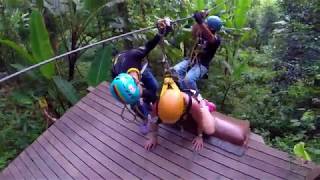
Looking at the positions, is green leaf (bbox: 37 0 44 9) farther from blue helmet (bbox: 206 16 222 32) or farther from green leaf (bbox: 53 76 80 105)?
blue helmet (bbox: 206 16 222 32)

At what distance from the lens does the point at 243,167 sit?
2.81 metres

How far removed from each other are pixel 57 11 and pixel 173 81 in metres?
3.61

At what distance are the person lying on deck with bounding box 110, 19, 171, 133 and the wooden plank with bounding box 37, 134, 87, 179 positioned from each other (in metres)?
0.76

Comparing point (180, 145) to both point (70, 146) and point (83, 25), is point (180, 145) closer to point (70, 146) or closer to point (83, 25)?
point (70, 146)

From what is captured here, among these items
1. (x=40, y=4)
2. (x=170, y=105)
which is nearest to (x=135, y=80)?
(x=170, y=105)

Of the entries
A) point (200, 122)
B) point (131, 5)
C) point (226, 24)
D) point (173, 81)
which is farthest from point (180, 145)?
point (131, 5)

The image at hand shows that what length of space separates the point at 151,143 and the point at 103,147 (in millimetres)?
534

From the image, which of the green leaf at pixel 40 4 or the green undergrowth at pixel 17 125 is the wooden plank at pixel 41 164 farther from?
the green leaf at pixel 40 4

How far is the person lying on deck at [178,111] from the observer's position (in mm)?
2844

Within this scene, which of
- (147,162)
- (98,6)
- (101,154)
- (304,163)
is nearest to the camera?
(304,163)

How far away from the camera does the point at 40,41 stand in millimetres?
5094

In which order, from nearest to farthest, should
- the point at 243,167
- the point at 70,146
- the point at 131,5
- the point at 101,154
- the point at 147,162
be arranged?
the point at 243,167, the point at 147,162, the point at 101,154, the point at 70,146, the point at 131,5

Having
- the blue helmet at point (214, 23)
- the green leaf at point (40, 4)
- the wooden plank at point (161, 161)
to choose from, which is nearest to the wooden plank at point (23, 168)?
the wooden plank at point (161, 161)

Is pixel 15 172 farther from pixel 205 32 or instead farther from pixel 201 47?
pixel 205 32
